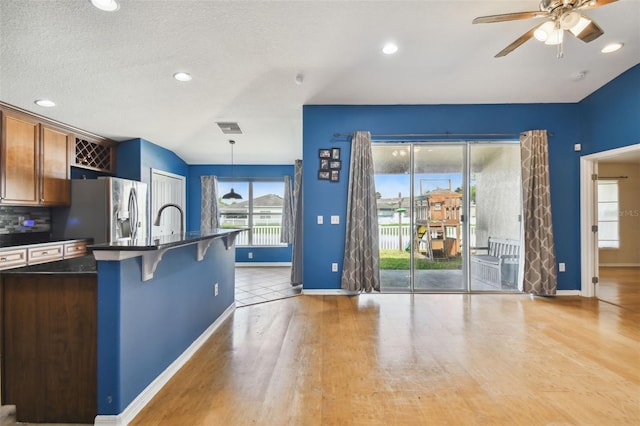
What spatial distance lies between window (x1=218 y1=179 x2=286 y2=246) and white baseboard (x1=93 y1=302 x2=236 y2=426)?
166 inches

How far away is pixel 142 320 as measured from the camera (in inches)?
68.0

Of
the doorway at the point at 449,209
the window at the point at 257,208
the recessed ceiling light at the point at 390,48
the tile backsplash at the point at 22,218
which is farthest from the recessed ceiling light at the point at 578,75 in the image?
the tile backsplash at the point at 22,218

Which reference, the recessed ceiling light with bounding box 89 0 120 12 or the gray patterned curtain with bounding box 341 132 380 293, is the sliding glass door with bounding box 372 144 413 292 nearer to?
the gray patterned curtain with bounding box 341 132 380 293

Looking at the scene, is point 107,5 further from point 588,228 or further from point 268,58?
point 588,228

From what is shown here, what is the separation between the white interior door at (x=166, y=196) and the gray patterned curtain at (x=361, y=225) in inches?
120

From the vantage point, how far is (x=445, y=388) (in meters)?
1.87

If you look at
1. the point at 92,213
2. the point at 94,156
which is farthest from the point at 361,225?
the point at 94,156

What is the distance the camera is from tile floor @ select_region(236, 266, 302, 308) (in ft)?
13.1

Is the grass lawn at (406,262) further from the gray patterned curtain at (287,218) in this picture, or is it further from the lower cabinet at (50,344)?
the lower cabinet at (50,344)

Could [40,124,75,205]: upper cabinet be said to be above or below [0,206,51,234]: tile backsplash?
above

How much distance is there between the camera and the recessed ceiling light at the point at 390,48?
2811 mm

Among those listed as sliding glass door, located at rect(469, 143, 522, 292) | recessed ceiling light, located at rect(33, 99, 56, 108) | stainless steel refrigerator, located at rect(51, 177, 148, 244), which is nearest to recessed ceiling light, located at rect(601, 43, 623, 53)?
sliding glass door, located at rect(469, 143, 522, 292)

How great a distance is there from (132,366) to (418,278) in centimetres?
364

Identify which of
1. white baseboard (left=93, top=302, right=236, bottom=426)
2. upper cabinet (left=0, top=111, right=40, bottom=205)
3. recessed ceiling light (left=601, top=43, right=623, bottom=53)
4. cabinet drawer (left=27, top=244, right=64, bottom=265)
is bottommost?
white baseboard (left=93, top=302, right=236, bottom=426)
